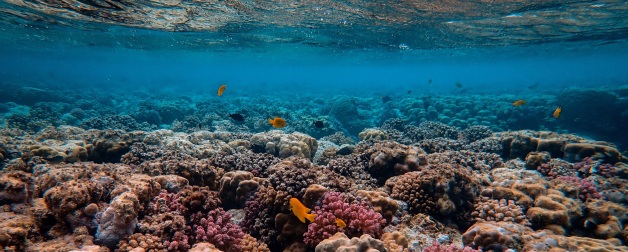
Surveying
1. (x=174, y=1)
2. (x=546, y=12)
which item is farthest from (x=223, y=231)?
(x=546, y=12)

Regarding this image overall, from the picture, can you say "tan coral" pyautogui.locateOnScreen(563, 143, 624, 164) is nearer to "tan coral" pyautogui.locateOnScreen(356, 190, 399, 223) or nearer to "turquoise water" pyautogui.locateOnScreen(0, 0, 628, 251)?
"turquoise water" pyautogui.locateOnScreen(0, 0, 628, 251)

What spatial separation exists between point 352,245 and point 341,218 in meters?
0.83

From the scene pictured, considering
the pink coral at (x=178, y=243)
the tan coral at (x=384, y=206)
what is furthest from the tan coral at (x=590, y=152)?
the pink coral at (x=178, y=243)

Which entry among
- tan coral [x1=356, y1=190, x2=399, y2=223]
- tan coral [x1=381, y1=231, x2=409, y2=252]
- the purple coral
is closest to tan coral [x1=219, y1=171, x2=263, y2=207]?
the purple coral

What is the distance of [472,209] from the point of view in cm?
585

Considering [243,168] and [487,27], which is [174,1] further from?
[487,27]

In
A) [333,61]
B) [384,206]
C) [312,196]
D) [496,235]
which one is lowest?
[333,61]

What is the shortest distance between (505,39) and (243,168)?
31166mm

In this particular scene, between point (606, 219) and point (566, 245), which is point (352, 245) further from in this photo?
point (606, 219)

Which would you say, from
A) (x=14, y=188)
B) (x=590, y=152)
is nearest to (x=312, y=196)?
(x=14, y=188)

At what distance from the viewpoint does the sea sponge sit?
3557mm

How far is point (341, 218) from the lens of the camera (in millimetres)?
4449

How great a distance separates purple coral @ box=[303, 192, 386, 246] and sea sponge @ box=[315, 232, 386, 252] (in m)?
0.39

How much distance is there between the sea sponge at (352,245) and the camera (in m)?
3.56
